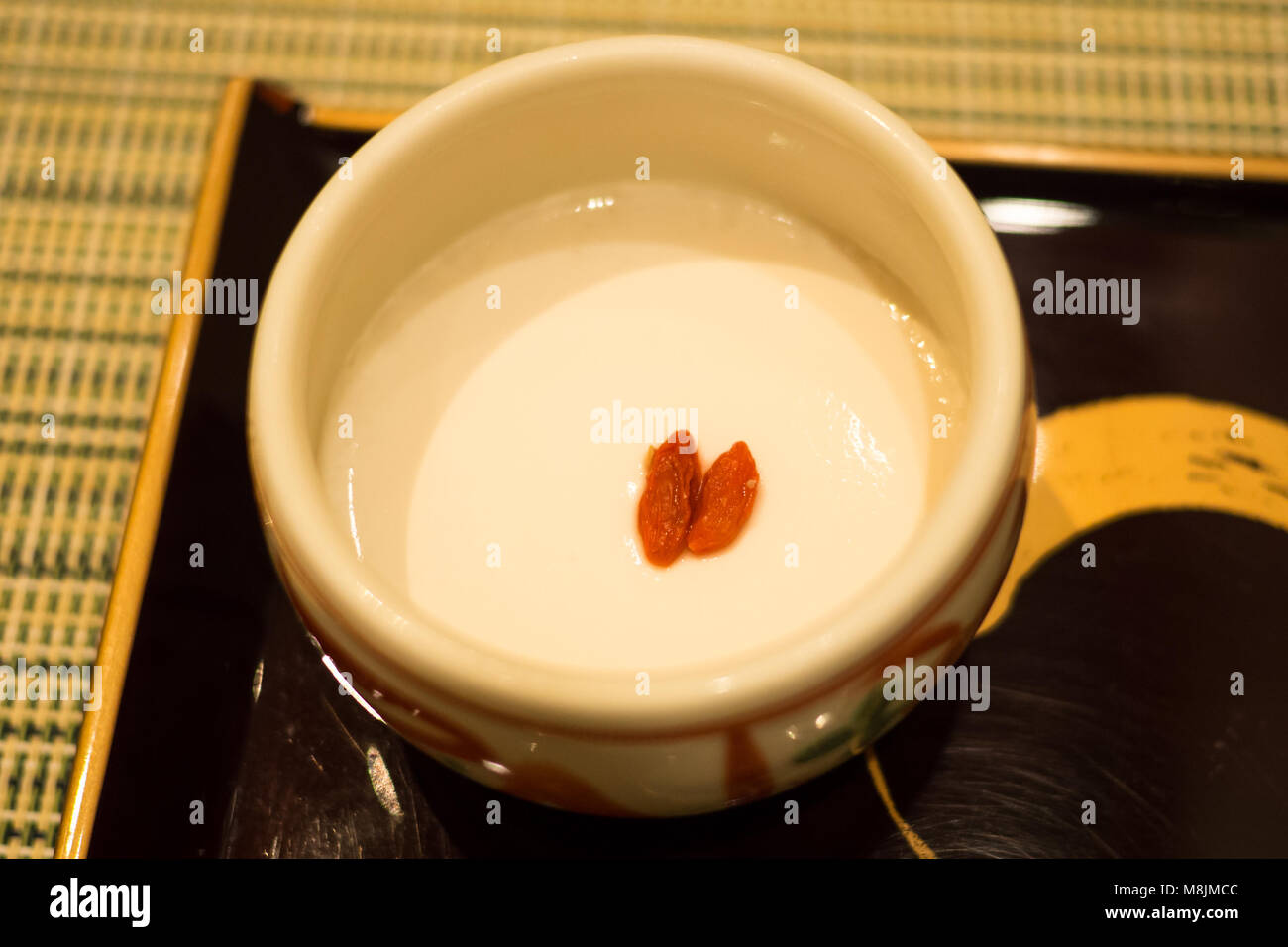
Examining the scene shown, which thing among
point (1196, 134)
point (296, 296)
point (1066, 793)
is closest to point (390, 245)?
point (296, 296)

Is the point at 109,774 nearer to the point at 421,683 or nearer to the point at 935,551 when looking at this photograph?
the point at 421,683

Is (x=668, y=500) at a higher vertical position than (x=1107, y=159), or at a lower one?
lower

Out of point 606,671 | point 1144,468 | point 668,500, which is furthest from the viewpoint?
point 1144,468

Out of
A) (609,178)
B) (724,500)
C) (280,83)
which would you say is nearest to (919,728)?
(724,500)

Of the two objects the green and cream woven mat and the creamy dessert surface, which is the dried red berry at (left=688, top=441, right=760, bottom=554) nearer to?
the creamy dessert surface

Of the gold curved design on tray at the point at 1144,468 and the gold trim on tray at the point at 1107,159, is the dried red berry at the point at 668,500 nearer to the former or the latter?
the gold curved design on tray at the point at 1144,468

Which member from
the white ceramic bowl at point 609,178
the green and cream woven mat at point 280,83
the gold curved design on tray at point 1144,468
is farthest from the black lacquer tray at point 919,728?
the green and cream woven mat at point 280,83

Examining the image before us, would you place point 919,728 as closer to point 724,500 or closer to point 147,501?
point 724,500
